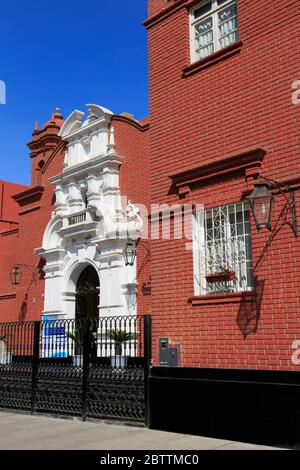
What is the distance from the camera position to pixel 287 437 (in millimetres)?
5707

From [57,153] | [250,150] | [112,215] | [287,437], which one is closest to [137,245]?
[112,215]

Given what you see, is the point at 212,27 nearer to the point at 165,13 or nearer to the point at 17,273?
the point at 165,13

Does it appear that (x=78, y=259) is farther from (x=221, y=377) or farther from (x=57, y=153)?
(x=221, y=377)

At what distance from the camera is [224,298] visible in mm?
6719

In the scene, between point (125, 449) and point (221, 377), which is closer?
point (125, 449)

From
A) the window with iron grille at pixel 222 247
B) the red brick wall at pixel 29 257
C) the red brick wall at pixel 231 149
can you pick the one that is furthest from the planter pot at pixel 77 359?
the red brick wall at pixel 29 257

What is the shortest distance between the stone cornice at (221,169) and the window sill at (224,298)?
5.17 ft

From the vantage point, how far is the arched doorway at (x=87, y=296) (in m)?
14.2

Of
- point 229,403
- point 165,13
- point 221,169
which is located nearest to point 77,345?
point 229,403

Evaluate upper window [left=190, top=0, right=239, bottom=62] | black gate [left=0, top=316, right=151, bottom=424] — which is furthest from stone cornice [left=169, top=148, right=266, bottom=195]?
black gate [left=0, top=316, right=151, bottom=424]

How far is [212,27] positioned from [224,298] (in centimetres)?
431

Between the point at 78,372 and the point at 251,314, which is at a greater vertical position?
the point at 251,314

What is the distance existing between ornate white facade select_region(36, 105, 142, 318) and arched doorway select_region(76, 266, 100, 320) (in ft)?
0.48
